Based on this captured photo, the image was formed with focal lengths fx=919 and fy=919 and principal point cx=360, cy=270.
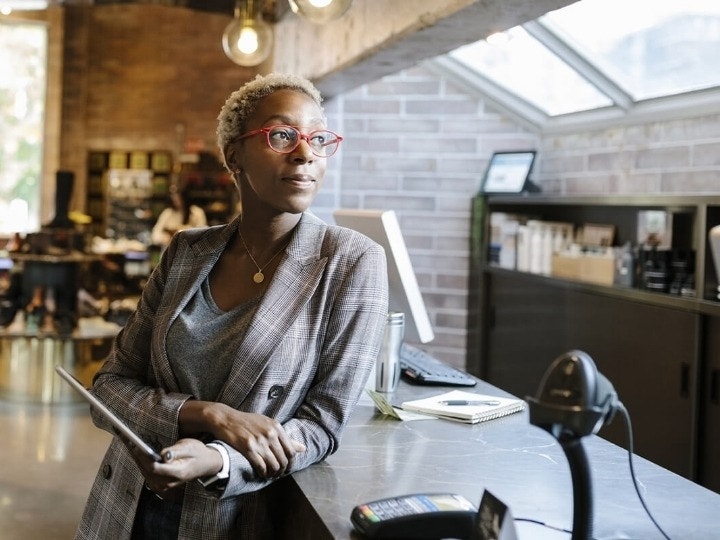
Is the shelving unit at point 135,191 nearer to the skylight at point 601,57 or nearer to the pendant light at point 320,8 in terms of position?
the skylight at point 601,57

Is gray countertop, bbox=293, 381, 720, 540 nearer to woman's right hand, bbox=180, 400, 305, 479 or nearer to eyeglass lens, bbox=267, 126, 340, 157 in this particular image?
woman's right hand, bbox=180, 400, 305, 479

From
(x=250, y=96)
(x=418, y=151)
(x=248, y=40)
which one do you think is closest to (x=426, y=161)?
(x=418, y=151)

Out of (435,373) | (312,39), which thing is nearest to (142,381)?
(435,373)

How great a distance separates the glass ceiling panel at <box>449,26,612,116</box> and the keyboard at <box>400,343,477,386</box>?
2.50 meters

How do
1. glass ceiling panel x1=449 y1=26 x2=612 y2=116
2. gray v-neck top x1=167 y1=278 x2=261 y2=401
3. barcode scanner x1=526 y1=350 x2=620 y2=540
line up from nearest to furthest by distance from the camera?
barcode scanner x1=526 y1=350 x2=620 y2=540
gray v-neck top x1=167 y1=278 x2=261 y2=401
glass ceiling panel x1=449 y1=26 x2=612 y2=116

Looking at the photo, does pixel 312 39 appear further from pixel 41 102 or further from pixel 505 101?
pixel 41 102

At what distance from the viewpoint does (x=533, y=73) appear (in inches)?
213

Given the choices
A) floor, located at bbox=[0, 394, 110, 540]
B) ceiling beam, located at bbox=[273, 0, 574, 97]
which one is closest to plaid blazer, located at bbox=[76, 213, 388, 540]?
ceiling beam, located at bbox=[273, 0, 574, 97]

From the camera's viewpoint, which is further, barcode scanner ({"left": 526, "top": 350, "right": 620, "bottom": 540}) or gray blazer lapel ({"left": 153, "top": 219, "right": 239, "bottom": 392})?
gray blazer lapel ({"left": 153, "top": 219, "right": 239, "bottom": 392})

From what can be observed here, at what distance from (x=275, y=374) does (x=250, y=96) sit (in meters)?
0.60

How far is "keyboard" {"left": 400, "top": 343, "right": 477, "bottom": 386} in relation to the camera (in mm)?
2732

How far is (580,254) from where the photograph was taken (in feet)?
14.8

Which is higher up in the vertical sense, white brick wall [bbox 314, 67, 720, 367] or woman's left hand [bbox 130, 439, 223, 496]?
white brick wall [bbox 314, 67, 720, 367]

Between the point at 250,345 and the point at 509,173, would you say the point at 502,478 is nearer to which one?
the point at 250,345
